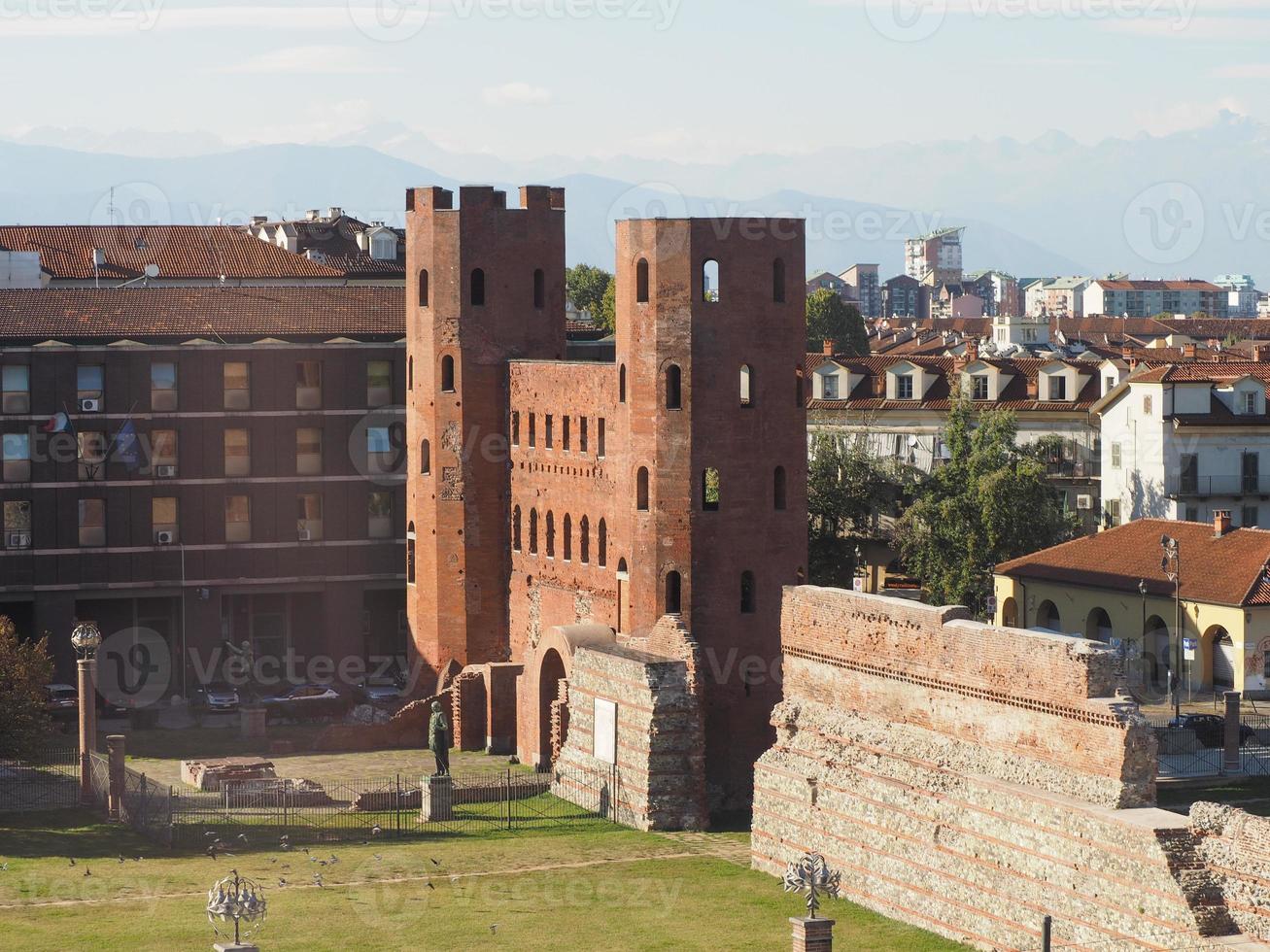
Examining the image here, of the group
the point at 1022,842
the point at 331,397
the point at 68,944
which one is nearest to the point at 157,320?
the point at 331,397

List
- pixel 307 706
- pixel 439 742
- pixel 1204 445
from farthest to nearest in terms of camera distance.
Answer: pixel 1204 445 < pixel 307 706 < pixel 439 742

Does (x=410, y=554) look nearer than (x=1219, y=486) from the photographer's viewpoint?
Yes

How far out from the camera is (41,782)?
60156 mm

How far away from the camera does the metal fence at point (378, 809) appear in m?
54.3

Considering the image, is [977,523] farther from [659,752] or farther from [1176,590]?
[659,752]

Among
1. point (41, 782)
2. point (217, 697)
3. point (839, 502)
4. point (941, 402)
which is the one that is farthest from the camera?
point (941, 402)

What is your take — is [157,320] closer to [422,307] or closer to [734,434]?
[422,307]

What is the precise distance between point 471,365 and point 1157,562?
24511mm

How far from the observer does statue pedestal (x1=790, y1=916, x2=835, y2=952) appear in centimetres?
3778

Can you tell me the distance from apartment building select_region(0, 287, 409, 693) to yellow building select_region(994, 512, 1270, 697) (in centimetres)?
2277

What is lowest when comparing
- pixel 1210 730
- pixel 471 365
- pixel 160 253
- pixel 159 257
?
pixel 1210 730

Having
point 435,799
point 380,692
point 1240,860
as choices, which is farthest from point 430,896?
point 380,692

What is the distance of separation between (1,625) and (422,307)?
54.4 ft

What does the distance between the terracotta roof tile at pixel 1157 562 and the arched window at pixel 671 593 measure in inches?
882
